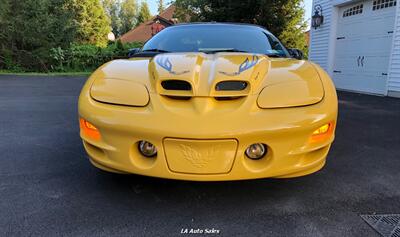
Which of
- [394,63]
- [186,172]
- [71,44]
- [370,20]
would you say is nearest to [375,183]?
[186,172]

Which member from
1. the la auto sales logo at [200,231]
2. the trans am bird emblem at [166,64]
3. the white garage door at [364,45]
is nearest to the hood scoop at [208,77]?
the trans am bird emblem at [166,64]

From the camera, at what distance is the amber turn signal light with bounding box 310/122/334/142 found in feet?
6.21

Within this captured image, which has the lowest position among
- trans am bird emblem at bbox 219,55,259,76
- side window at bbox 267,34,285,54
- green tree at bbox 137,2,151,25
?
trans am bird emblem at bbox 219,55,259,76

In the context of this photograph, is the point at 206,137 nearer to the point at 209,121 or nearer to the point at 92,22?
the point at 209,121

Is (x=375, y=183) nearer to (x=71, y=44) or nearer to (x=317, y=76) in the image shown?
(x=317, y=76)

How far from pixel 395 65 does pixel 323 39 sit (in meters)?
3.26

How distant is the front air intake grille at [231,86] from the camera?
1.89 m

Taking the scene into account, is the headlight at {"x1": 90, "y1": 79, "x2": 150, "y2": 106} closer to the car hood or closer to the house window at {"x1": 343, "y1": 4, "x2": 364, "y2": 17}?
the car hood

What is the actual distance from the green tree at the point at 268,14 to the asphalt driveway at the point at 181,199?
13.8 m

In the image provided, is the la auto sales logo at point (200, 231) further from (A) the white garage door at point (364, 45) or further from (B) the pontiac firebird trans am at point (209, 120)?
(A) the white garage door at point (364, 45)

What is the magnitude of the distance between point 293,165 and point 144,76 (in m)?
1.03

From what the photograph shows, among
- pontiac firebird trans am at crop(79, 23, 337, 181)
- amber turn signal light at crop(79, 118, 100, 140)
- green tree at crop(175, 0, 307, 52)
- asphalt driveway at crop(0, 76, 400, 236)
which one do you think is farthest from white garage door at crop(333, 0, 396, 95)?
amber turn signal light at crop(79, 118, 100, 140)

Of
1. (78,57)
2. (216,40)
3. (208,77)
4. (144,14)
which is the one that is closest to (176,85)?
(208,77)

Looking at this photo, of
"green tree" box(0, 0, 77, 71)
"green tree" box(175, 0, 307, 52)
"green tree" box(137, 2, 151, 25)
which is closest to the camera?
"green tree" box(0, 0, 77, 71)
